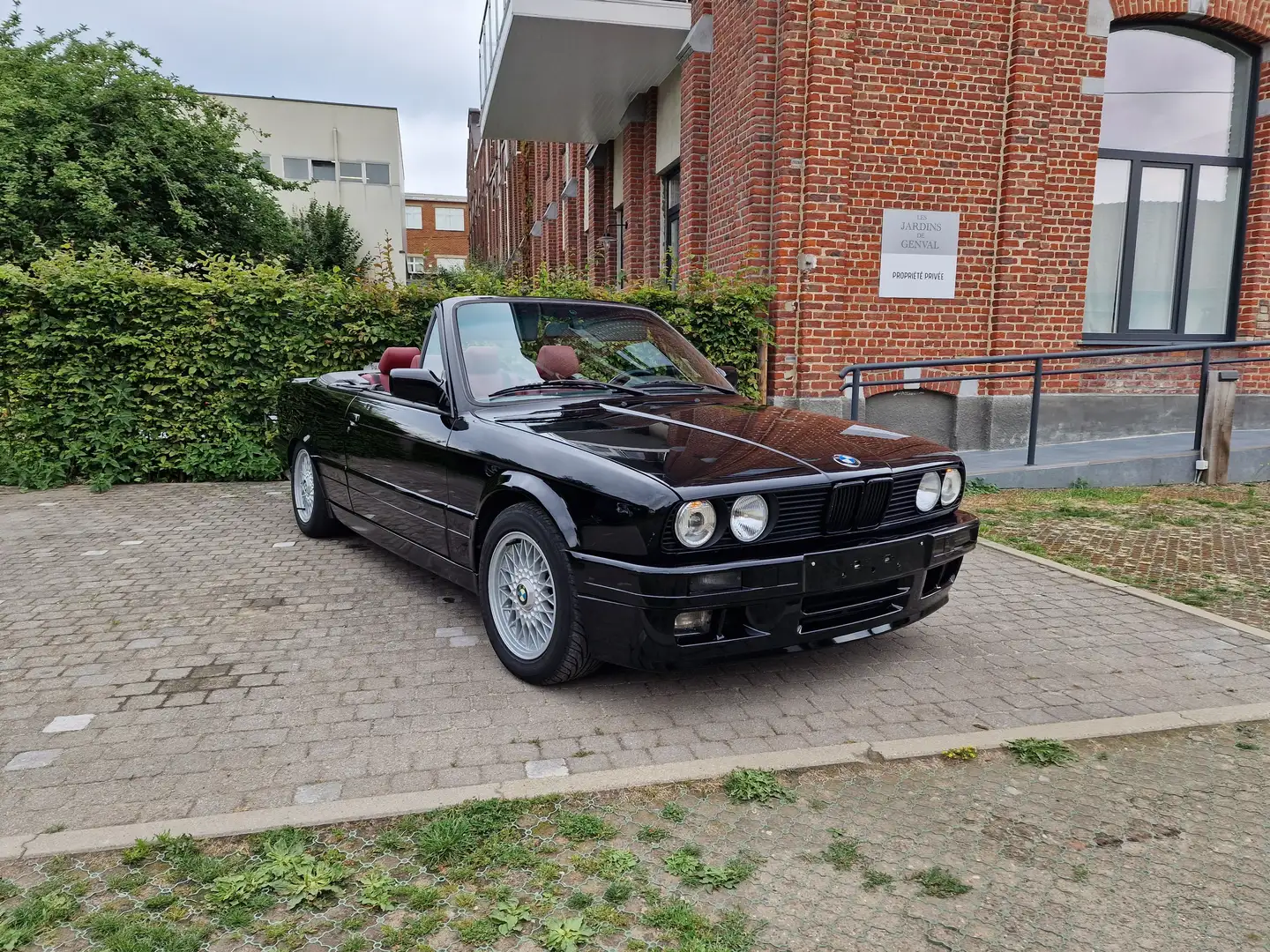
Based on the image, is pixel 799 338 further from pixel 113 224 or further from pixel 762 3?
pixel 113 224

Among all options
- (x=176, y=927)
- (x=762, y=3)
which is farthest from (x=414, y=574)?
(x=762, y=3)

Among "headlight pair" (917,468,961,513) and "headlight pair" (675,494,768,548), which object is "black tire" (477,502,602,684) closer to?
"headlight pair" (675,494,768,548)

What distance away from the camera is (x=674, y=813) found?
264 centimetres

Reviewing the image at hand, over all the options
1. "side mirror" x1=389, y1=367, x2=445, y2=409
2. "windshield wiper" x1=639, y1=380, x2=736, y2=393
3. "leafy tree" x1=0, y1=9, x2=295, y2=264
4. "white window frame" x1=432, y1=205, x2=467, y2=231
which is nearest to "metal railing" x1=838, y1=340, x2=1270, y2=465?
"windshield wiper" x1=639, y1=380, x2=736, y2=393

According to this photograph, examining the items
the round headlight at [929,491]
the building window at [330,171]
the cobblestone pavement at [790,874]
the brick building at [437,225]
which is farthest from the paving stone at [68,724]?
the brick building at [437,225]

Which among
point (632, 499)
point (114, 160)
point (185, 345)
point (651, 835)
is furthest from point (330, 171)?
point (651, 835)

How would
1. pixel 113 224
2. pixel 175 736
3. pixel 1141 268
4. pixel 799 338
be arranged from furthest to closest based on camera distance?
pixel 113 224 → pixel 1141 268 → pixel 799 338 → pixel 175 736

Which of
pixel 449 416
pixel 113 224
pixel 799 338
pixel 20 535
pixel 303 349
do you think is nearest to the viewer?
pixel 449 416

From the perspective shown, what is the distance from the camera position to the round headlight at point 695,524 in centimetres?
301

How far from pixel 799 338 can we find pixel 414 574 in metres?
5.35

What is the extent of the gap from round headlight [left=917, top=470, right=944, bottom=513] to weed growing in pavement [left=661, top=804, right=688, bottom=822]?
173cm

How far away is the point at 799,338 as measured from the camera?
9164 mm

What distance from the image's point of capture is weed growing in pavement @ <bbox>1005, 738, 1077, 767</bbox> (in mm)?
2990

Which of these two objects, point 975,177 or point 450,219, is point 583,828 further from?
point 450,219
